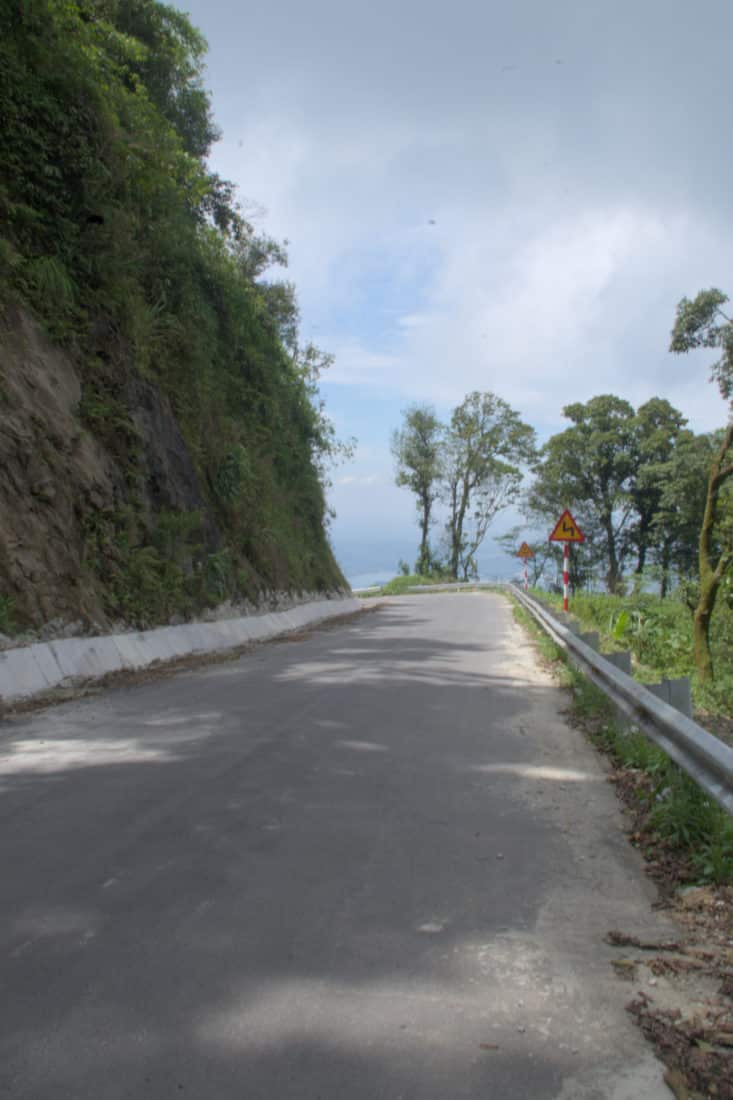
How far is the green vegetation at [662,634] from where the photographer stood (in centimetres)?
1542

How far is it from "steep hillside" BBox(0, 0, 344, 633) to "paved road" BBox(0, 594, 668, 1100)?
4.50 meters

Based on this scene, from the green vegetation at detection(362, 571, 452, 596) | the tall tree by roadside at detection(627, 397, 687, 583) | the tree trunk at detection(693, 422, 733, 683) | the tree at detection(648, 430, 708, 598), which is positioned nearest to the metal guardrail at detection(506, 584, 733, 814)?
the tree trunk at detection(693, 422, 733, 683)

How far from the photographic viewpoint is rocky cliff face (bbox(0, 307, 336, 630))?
31.0 feet

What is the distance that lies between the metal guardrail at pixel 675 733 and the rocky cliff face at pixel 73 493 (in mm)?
5995

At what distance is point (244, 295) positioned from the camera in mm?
20172

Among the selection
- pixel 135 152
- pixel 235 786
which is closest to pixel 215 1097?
pixel 235 786

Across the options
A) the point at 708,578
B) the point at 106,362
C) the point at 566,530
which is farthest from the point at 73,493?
the point at 708,578

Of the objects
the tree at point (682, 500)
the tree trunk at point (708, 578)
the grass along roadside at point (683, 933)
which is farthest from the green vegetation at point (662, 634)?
the grass along roadside at point (683, 933)

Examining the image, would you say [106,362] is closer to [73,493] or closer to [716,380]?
[73,493]

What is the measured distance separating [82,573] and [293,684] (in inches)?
133

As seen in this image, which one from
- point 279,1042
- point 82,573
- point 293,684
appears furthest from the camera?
point 82,573

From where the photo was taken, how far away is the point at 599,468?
172 feet

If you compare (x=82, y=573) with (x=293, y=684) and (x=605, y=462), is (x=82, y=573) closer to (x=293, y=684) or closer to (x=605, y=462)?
(x=293, y=684)

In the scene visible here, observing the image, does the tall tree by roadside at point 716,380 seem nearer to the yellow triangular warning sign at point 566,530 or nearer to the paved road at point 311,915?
the yellow triangular warning sign at point 566,530
